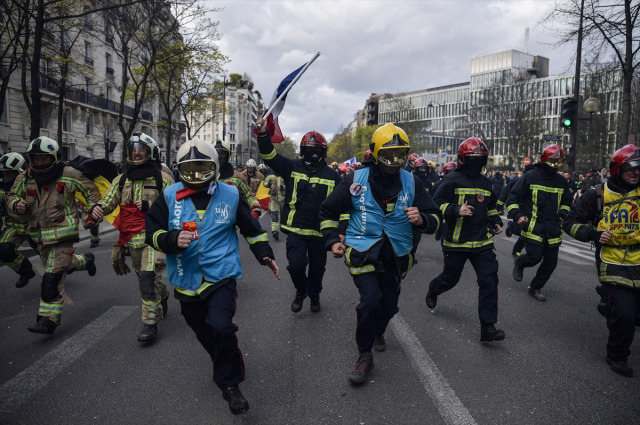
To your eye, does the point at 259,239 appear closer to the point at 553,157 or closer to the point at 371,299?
the point at 371,299

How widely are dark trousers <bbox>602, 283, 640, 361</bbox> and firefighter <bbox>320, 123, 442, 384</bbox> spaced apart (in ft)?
5.50

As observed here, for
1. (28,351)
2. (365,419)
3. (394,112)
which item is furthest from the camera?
(394,112)

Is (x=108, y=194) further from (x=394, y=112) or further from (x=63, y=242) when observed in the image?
(x=394, y=112)

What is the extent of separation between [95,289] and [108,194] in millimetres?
2471

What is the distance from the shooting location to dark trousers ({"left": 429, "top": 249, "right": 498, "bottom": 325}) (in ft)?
14.8

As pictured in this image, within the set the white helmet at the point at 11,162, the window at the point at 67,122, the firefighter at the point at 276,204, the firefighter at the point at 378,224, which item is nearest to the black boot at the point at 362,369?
the firefighter at the point at 378,224

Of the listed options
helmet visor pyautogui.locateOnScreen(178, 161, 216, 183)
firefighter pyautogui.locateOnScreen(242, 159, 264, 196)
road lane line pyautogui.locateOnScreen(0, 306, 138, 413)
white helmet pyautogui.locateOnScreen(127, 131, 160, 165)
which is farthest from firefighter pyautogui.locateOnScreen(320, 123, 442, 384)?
firefighter pyautogui.locateOnScreen(242, 159, 264, 196)

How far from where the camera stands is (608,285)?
162 inches

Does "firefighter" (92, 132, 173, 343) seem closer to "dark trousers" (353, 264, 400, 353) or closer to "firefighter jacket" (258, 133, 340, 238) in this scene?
"firefighter jacket" (258, 133, 340, 238)

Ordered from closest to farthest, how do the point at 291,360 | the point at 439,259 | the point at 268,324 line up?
the point at 291,360 < the point at 268,324 < the point at 439,259

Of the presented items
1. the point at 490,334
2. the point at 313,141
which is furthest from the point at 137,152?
the point at 490,334

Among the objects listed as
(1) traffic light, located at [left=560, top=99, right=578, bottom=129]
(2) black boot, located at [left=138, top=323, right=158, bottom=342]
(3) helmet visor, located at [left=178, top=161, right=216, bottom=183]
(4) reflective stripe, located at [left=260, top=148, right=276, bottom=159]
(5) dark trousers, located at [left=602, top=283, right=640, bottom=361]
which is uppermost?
(1) traffic light, located at [left=560, top=99, right=578, bottom=129]

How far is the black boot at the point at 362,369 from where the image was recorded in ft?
11.8

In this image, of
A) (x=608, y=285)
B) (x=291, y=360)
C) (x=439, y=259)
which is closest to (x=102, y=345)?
(x=291, y=360)
